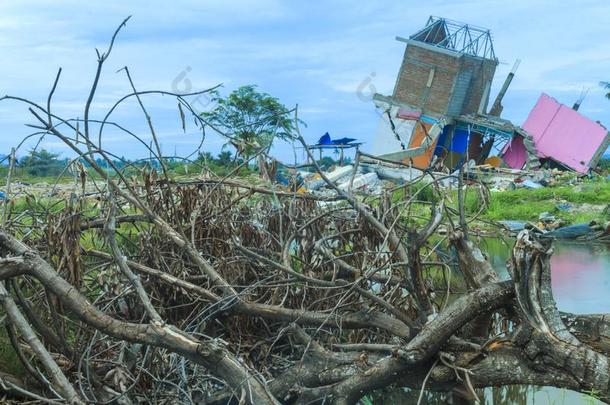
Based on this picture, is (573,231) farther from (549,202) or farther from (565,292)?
(565,292)

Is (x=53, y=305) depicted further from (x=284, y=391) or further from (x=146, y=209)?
(x=284, y=391)

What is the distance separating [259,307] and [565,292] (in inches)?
220

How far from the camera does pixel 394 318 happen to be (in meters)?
3.80

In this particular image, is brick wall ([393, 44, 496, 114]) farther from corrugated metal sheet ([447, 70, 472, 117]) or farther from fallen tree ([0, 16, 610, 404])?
fallen tree ([0, 16, 610, 404])

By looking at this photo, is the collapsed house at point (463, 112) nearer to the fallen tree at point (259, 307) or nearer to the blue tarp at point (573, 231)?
the blue tarp at point (573, 231)

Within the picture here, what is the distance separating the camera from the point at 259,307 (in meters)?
3.97

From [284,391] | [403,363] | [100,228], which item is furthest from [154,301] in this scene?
[403,363]

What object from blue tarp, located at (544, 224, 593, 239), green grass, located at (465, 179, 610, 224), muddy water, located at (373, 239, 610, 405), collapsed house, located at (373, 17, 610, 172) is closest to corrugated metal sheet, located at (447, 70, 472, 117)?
collapsed house, located at (373, 17, 610, 172)

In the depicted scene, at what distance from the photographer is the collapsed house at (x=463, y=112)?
2467cm

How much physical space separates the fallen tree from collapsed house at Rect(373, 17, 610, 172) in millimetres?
19976

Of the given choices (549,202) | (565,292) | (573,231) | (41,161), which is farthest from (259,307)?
(549,202)

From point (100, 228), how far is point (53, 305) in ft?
2.93

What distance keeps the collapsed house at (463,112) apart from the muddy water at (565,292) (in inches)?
449

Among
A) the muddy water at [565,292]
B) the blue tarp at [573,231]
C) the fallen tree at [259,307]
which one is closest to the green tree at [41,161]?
the fallen tree at [259,307]
